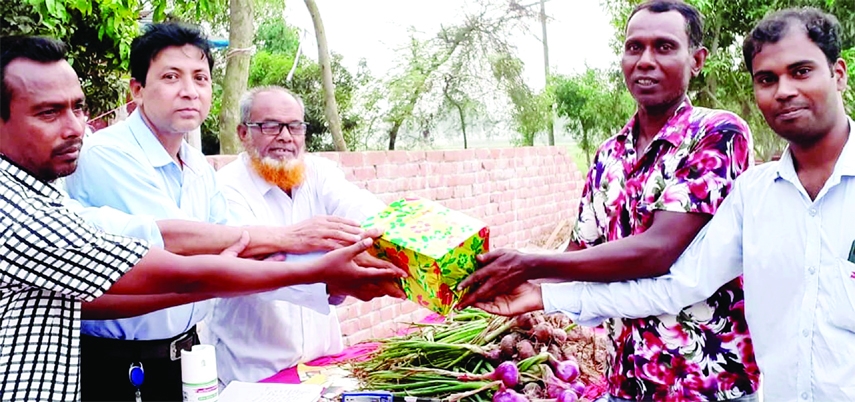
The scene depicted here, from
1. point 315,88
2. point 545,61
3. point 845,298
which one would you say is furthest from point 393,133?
point 845,298

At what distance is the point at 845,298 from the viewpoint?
1.77 metres

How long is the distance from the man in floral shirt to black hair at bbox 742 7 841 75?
0.26 meters

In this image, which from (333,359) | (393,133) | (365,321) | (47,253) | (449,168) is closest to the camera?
(47,253)

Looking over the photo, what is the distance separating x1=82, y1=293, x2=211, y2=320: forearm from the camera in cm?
217

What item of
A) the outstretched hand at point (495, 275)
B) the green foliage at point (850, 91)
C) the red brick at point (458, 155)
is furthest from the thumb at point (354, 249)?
the green foliage at point (850, 91)

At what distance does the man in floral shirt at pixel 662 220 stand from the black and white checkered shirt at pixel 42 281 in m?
1.12

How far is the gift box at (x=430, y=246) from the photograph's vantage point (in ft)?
7.04

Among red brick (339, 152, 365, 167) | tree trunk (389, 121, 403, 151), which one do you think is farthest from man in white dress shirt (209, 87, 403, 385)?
tree trunk (389, 121, 403, 151)

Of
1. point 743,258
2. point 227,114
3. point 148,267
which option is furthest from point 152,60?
point 227,114

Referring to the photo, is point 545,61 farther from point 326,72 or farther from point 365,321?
point 365,321

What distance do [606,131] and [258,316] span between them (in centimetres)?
1620

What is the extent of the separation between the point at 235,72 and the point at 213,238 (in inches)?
234

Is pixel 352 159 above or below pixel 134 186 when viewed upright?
above

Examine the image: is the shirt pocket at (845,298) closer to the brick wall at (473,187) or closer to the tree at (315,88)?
the brick wall at (473,187)
